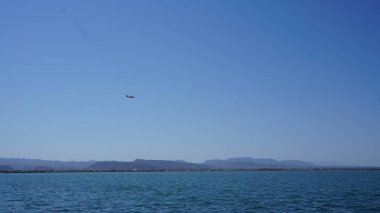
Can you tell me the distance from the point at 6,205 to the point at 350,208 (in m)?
41.3

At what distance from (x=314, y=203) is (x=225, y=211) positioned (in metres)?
14.2

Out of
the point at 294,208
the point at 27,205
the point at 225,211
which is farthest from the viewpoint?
the point at 27,205

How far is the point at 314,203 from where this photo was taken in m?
47.3

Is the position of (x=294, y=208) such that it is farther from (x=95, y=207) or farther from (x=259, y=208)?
(x=95, y=207)

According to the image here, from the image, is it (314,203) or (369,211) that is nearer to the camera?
(369,211)

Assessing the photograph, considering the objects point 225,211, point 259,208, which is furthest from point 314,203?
point 225,211

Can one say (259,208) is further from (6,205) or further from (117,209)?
(6,205)

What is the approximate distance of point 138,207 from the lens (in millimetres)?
44219

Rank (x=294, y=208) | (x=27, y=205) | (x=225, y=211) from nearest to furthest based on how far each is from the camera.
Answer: (x=225, y=211) → (x=294, y=208) → (x=27, y=205)

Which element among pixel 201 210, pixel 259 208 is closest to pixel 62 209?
pixel 201 210

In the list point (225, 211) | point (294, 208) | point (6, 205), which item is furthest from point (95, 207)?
point (294, 208)

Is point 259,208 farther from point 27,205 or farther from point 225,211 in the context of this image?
point 27,205

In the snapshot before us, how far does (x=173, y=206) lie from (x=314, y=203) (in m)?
17.7

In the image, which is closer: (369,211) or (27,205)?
(369,211)
